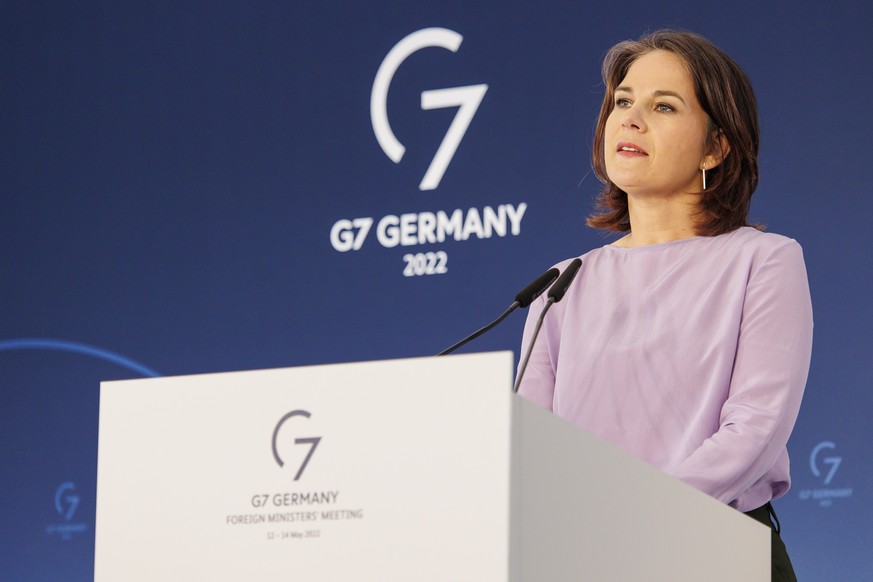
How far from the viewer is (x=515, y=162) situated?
11.1 ft

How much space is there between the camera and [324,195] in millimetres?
3646

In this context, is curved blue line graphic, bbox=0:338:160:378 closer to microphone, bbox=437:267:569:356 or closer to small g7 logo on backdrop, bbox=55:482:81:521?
small g7 logo on backdrop, bbox=55:482:81:521

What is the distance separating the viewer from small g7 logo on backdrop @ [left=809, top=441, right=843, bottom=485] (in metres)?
2.90

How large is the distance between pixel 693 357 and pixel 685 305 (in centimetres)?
9

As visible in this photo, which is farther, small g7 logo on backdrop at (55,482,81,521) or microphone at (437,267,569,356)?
small g7 logo on backdrop at (55,482,81,521)

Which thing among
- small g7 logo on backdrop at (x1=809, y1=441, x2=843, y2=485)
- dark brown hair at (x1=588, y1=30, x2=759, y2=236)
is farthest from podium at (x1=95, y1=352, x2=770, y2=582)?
small g7 logo on backdrop at (x1=809, y1=441, x2=843, y2=485)

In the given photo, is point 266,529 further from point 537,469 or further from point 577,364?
point 577,364

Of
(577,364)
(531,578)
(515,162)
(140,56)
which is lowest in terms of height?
(531,578)

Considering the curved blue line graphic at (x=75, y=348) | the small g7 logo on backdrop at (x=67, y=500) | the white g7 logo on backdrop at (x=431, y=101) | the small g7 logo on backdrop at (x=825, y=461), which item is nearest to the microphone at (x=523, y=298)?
the small g7 logo on backdrop at (x=825, y=461)

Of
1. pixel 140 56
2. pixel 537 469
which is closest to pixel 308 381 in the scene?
pixel 537 469

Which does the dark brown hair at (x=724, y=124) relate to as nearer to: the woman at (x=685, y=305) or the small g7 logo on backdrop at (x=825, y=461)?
the woman at (x=685, y=305)

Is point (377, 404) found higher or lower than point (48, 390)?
lower

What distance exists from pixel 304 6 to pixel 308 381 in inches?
109

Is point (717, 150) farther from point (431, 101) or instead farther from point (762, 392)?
point (431, 101)
